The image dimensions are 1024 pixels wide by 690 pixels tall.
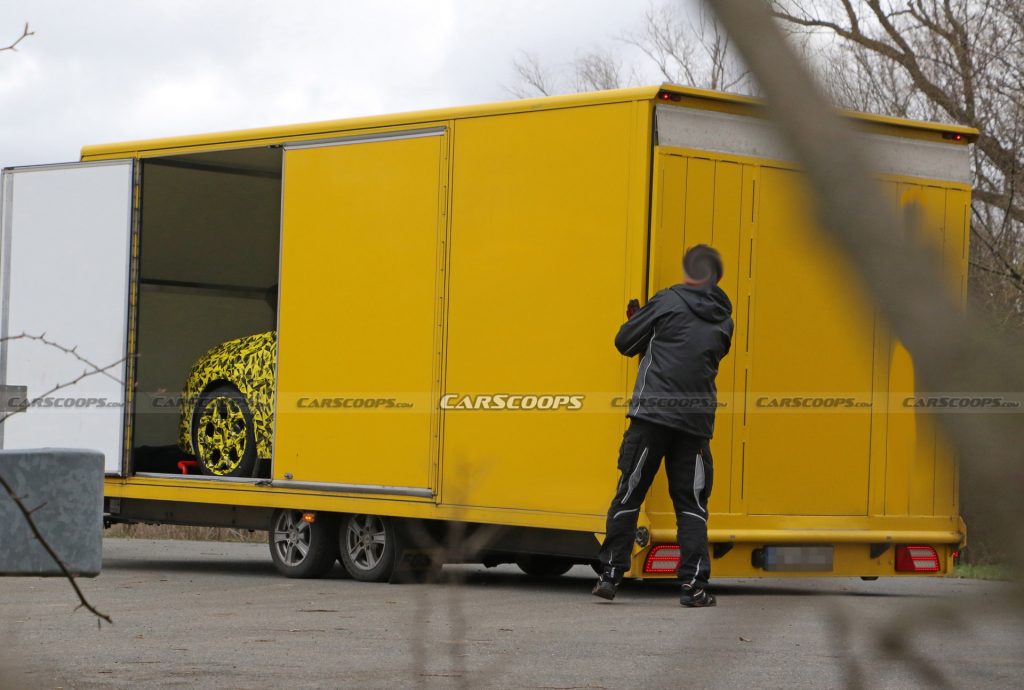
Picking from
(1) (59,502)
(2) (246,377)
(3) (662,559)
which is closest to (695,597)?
(3) (662,559)

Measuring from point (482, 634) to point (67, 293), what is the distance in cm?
545

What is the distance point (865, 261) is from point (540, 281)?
8147mm

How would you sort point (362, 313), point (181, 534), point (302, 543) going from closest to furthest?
point (362, 313) → point (302, 543) → point (181, 534)

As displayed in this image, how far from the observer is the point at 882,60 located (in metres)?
17.3

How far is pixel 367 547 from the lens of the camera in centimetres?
1006

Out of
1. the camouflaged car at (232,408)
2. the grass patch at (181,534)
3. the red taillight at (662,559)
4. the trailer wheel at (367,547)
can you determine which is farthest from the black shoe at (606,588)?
the grass patch at (181,534)

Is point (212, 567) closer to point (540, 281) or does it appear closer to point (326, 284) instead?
point (326, 284)

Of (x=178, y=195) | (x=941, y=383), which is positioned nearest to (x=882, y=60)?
(x=178, y=195)

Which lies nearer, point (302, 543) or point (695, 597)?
point (695, 597)

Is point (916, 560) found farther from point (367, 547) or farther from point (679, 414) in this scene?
point (367, 547)

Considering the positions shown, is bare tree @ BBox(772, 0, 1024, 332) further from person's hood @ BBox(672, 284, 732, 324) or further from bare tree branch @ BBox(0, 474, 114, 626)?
bare tree branch @ BBox(0, 474, 114, 626)

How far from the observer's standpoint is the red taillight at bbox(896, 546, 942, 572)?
30.8 ft

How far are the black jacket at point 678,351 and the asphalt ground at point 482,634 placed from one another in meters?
0.97

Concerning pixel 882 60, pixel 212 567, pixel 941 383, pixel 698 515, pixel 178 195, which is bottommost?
pixel 212 567
